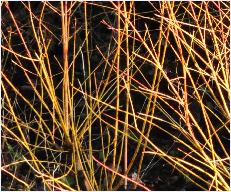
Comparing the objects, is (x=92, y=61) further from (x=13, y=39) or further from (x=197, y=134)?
(x=197, y=134)

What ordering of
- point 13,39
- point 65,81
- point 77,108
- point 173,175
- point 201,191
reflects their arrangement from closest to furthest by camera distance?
point 65,81 < point 201,191 < point 173,175 < point 77,108 < point 13,39

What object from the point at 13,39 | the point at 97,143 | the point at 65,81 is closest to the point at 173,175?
the point at 97,143

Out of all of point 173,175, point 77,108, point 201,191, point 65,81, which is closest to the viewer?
point 65,81

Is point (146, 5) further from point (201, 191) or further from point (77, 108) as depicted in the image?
point (201, 191)

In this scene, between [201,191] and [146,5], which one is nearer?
[201,191]

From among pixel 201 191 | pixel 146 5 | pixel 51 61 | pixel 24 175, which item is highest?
pixel 146 5

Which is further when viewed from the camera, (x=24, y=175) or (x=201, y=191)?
(x=24, y=175)

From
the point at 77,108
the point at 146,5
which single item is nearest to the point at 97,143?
the point at 77,108

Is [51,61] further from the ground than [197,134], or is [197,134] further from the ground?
[51,61]

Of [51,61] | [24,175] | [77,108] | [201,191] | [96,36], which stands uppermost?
[96,36]
